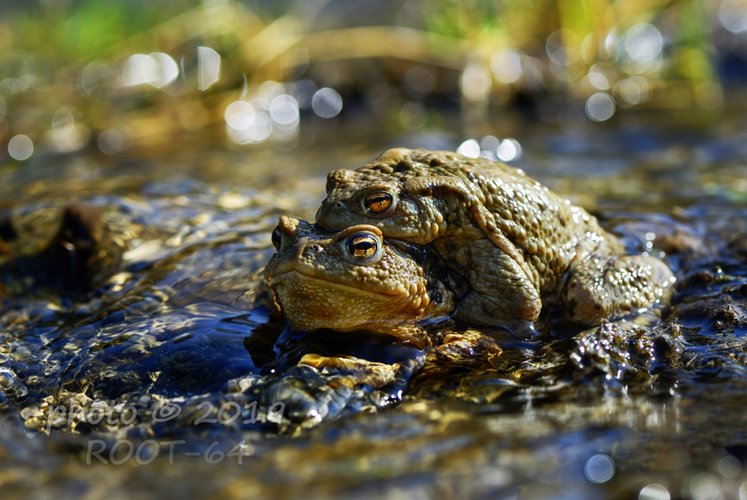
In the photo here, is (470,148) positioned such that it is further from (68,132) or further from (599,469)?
(599,469)

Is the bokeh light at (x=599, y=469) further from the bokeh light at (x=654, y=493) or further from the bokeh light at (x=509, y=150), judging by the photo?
the bokeh light at (x=509, y=150)

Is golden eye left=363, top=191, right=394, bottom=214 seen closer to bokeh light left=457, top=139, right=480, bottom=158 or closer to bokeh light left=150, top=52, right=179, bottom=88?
bokeh light left=457, top=139, right=480, bottom=158

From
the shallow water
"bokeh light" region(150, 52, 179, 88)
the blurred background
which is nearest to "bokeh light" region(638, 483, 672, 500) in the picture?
the shallow water

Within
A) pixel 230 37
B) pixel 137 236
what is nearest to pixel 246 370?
pixel 137 236

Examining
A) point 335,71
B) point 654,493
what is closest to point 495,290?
point 654,493

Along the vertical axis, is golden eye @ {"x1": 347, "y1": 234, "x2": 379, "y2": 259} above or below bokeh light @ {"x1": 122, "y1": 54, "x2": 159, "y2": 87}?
below

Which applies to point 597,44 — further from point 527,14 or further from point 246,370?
point 246,370
